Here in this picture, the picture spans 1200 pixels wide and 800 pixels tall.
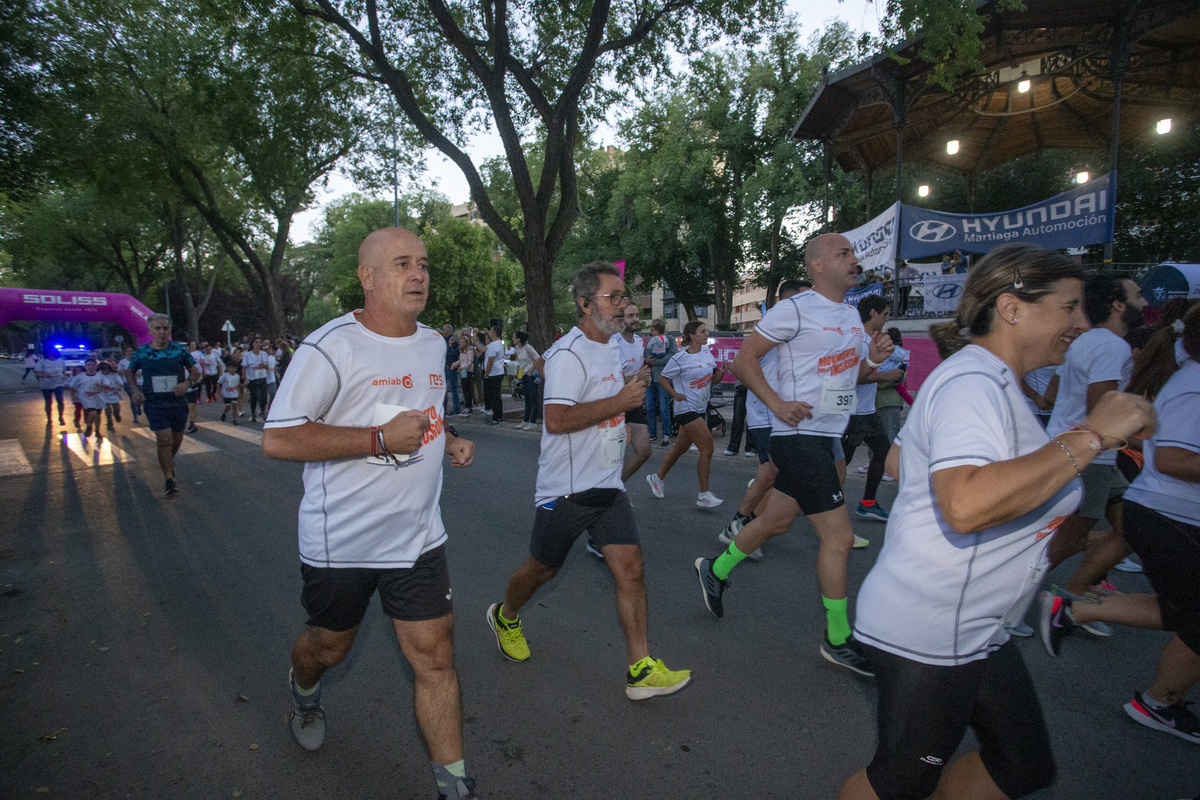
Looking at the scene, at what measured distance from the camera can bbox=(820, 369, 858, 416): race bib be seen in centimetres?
359

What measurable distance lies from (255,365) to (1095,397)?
16.1m

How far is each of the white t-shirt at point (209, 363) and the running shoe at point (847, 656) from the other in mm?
20379

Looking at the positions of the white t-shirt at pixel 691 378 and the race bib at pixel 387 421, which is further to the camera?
the white t-shirt at pixel 691 378

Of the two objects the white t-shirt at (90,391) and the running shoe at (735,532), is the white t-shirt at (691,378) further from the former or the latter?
the white t-shirt at (90,391)

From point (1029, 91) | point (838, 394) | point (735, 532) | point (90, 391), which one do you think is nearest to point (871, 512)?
point (735, 532)

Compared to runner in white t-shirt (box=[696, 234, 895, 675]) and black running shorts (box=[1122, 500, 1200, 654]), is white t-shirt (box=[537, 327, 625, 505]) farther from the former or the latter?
black running shorts (box=[1122, 500, 1200, 654])

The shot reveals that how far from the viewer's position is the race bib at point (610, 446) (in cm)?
325

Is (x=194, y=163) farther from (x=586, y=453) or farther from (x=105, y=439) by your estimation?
(x=586, y=453)

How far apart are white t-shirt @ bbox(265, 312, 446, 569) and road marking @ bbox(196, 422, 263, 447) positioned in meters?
10.9

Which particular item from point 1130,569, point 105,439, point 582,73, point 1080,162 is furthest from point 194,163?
point 1080,162

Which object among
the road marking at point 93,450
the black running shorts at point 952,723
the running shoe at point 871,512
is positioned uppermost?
the black running shorts at point 952,723

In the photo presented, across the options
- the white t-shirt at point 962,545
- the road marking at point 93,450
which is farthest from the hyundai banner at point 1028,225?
the road marking at point 93,450

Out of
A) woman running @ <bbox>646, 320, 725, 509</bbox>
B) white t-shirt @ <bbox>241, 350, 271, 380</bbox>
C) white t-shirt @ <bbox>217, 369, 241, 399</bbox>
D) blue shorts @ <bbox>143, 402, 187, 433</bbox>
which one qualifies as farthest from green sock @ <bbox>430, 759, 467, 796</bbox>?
white t-shirt @ <bbox>217, 369, 241, 399</bbox>

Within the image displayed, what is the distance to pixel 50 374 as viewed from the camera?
15.3 meters
